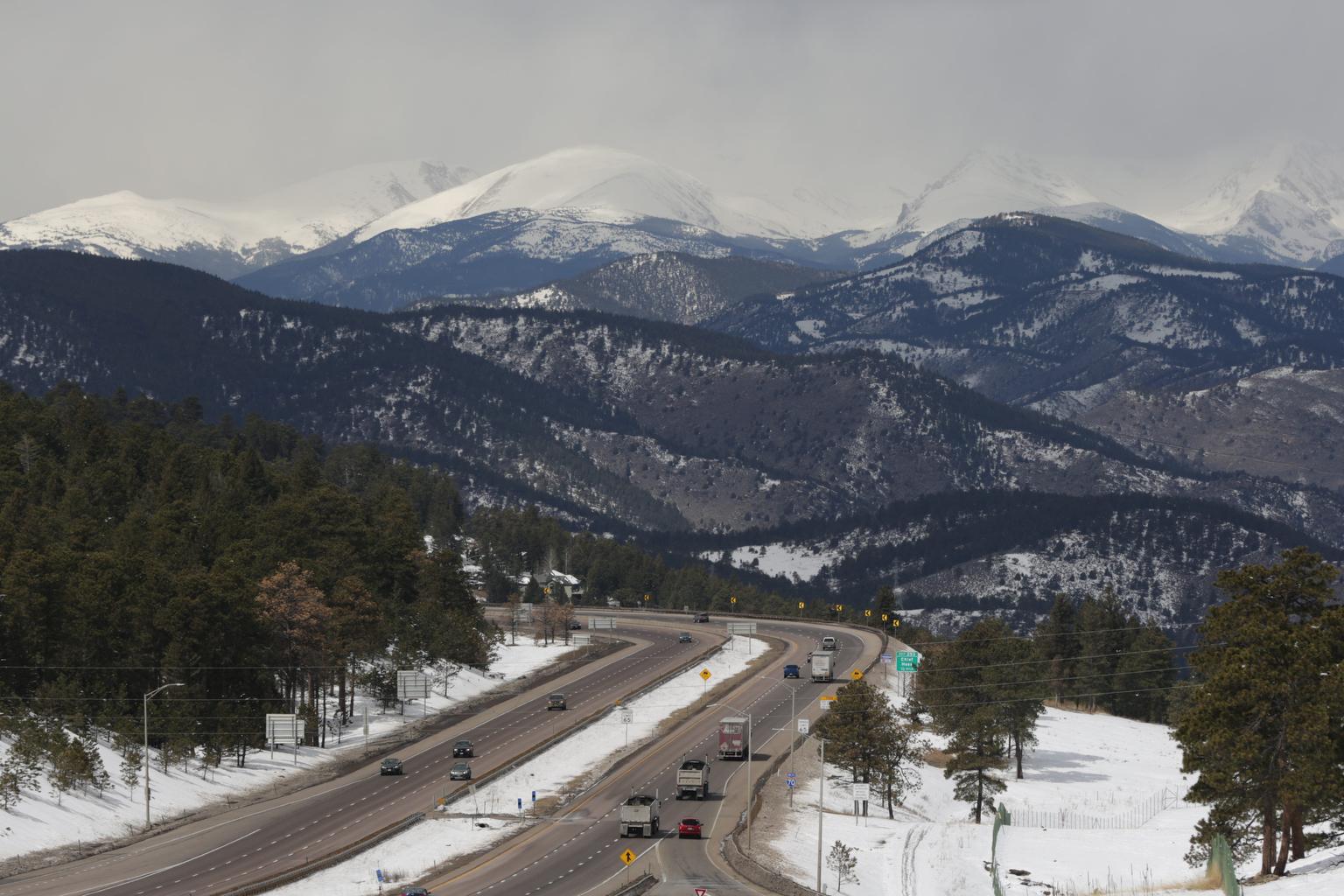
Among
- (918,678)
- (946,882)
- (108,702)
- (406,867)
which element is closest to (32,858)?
(406,867)

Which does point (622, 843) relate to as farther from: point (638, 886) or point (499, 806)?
point (499, 806)

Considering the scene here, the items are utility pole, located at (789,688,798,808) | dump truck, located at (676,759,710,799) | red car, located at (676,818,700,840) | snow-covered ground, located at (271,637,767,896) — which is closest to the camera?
snow-covered ground, located at (271,637,767,896)

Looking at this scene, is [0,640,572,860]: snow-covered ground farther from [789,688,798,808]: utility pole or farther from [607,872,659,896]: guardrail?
[789,688,798,808]: utility pole

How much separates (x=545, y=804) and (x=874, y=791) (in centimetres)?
3064

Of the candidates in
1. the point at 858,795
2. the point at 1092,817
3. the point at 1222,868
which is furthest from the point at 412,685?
the point at 1222,868

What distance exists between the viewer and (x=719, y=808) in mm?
134500

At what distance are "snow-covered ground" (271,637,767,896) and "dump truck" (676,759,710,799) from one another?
32.2 feet

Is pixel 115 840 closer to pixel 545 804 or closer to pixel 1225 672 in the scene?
pixel 545 804

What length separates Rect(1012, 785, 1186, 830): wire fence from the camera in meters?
154

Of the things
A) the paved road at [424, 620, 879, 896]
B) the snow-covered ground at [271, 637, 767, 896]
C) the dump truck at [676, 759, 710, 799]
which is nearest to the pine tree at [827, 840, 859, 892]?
the paved road at [424, 620, 879, 896]

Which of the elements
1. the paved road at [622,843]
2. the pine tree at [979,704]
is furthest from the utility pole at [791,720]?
the pine tree at [979,704]

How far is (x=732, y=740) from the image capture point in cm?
15525

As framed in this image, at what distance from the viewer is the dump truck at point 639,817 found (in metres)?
121

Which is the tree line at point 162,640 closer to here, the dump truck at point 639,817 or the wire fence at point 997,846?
the dump truck at point 639,817
